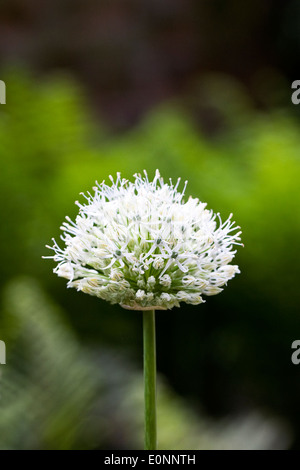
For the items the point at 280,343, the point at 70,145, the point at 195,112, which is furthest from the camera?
the point at 195,112

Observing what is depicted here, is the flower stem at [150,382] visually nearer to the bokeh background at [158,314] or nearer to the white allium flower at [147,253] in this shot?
the white allium flower at [147,253]

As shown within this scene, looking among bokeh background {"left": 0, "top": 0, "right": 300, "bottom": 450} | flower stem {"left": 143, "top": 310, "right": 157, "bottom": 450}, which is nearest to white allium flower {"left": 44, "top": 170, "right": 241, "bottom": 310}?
flower stem {"left": 143, "top": 310, "right": 157, "bottom": 450}

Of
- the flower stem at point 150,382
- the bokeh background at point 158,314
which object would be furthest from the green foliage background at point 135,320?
A: the flower stem at point 150,382

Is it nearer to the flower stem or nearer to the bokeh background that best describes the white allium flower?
the flower stem

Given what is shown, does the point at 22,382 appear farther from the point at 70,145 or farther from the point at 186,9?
the point at 186,9
